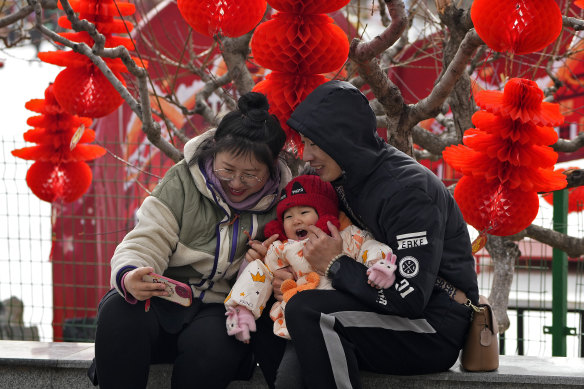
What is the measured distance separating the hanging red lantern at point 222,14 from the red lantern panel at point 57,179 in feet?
5.56

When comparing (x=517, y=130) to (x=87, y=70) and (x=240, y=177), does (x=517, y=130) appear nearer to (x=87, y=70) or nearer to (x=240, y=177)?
(x=240, y=177)

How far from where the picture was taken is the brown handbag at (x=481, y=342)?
8.74ft

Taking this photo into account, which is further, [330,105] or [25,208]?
[25,208]

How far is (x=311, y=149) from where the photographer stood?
2.59 metres

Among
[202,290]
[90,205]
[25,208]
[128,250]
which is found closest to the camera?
[128,250]

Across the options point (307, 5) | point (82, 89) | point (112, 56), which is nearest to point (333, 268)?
point (307, 5)

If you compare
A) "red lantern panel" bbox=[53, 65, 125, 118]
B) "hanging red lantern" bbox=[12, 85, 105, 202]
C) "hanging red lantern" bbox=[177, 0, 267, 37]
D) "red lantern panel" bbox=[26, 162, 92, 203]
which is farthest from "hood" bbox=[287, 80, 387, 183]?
"red lantern panel" bbox=[26, 162, 92, 203]

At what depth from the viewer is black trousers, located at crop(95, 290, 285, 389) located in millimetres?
Answer: 2588

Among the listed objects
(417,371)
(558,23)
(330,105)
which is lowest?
(417,371)

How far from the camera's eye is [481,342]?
2730 millimetres

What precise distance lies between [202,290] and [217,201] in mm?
395

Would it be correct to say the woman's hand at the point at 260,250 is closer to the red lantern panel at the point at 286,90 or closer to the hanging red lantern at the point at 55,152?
the red lantern panel at the point at 286,90

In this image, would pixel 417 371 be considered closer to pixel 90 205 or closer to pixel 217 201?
pixel 217 201

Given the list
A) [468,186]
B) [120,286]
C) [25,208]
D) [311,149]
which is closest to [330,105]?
[311,149]
